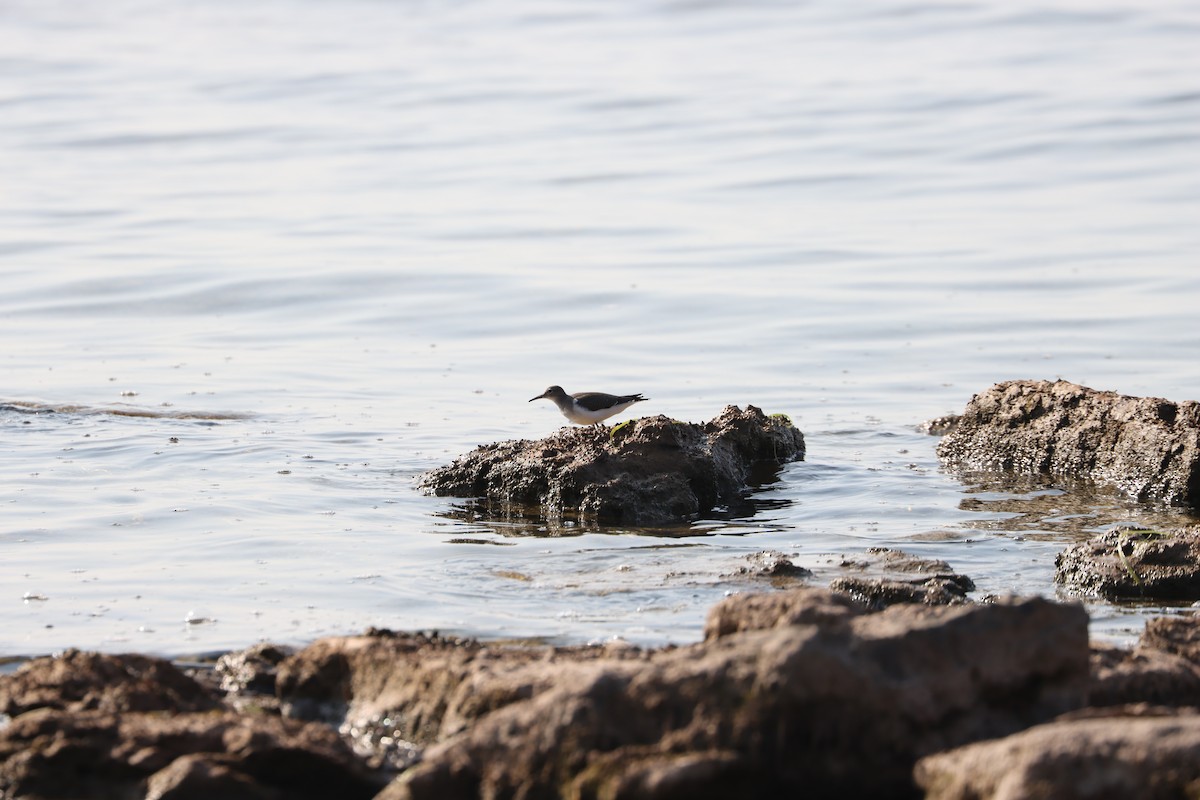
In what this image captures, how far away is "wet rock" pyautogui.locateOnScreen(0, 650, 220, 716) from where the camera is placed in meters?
5.24

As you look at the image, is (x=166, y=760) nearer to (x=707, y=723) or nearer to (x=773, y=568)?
(x=707, y=723)

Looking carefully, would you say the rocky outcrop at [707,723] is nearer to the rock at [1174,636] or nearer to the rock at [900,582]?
the rock at [1174,636]

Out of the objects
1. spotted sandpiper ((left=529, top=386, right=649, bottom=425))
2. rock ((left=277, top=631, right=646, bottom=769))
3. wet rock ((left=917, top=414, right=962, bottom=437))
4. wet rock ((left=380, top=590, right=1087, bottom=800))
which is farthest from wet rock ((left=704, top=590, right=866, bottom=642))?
wet rock ((left=917, top=414, right=962, bottom=437))

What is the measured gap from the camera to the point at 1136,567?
757cm

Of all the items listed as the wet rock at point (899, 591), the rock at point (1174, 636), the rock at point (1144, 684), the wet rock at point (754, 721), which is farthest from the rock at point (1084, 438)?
the wet rock at point (754, 721)

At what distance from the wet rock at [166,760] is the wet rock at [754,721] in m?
0.30

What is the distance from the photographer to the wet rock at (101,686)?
5242 millimetres

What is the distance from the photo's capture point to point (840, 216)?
2309cm

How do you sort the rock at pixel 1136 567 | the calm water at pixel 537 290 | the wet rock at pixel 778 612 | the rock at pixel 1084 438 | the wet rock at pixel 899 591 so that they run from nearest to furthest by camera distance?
the wet rock at pixel 778 612
the wet rock at pixel 899 591
the rock at pixel 1136 567
the calm water at pixel 537 290
the rock at pixel 1084 438

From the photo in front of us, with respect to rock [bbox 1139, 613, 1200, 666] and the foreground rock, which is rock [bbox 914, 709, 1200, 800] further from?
the foreground rock

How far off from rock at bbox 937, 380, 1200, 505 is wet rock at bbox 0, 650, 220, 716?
6617 mm

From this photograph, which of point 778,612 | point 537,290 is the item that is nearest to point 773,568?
point 778,612

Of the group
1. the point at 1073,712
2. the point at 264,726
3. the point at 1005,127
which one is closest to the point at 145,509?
the point at 264,726

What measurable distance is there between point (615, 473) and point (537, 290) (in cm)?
961
